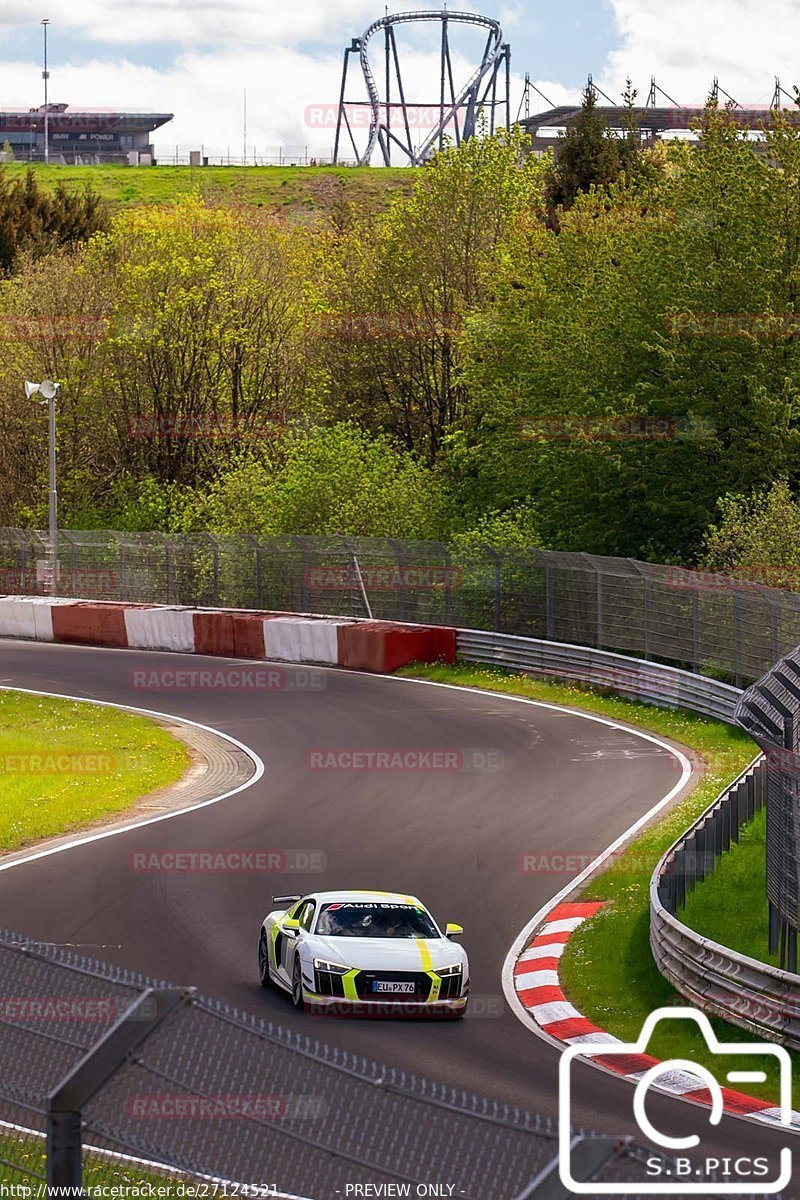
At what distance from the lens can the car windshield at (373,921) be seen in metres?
15.4

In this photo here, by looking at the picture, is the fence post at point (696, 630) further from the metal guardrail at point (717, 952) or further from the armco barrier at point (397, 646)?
the metal guardrail at point (717, 952)

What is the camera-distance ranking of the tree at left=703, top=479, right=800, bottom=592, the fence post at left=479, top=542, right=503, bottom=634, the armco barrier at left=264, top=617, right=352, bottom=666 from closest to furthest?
1. the tree at left=703, top=479, right=800, bottom=592
2. the fence post at left=479, top=542, right=503, bottom=634
3. the armco barrier at left=264, top=617, right=352, bottom=666

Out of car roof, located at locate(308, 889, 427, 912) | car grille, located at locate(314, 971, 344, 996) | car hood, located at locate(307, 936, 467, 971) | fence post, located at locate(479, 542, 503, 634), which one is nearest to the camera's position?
car grille, located at locate(314, 971, 344, 996)

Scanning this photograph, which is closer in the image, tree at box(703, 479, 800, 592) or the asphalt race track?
the asphalt race track

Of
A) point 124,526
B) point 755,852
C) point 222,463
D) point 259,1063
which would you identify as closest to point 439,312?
point 222,463

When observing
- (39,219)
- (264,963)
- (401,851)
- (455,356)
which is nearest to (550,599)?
(401,851)

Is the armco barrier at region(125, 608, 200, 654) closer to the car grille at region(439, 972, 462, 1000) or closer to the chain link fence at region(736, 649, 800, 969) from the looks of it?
the car grille at region(439, 972, 462, 1000)

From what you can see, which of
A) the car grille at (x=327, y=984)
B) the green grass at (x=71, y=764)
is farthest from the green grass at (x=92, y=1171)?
the green grass at (x=71, y=764)

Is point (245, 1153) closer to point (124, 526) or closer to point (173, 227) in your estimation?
point (124, 526)

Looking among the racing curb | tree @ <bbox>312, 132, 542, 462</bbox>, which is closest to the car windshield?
the racing curb

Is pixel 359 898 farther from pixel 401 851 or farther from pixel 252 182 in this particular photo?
pixel 252 182

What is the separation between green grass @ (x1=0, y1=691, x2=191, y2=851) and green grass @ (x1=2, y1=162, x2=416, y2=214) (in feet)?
326

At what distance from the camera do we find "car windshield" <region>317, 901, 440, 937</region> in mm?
15445

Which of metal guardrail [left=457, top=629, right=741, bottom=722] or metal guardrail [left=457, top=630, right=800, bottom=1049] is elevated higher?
metal guardrail [left=457, top=630, right=800, bottom=1049]
